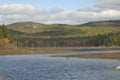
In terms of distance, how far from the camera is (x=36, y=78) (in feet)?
192

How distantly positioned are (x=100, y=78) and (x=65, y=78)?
6411 millimetres

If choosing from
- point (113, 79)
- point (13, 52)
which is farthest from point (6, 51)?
point (113, 79)

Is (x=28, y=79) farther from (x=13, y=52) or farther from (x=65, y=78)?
(x=13, y=52)

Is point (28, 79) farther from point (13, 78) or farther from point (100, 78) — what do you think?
point (100, 78)

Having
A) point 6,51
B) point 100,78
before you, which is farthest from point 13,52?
point 100,78

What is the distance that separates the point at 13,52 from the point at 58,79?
129 meters

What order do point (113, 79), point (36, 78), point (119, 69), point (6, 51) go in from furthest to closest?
1. point (6, 51)
2. point (119, 69)
3. point (36, 78)
4. point (113, 79)

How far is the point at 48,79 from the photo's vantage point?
56844 mm

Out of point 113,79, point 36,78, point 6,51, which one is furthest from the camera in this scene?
point 6,51

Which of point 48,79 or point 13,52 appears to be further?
point 13,52

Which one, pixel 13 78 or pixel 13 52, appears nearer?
pixel 13 78

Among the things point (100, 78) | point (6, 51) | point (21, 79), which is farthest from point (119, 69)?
point (6, 51)

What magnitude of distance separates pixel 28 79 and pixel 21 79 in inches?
49.6

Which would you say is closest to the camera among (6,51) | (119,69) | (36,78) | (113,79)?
(113,79)
